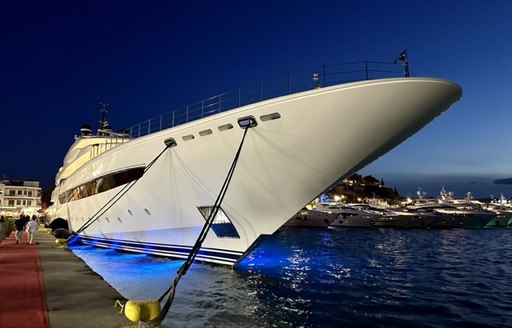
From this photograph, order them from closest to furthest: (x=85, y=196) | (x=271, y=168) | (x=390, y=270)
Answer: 1. (x=271, y=168)
2. (x=390, y=270)
3. (x=85, y=196)

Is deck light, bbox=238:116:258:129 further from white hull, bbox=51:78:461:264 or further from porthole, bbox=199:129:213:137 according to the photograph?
porthole, bbox=199:129:213:137

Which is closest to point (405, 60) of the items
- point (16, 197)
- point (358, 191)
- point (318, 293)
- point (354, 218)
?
point (318, 293)

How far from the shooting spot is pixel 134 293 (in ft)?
31.3

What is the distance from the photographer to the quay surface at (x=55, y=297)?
17.7ft

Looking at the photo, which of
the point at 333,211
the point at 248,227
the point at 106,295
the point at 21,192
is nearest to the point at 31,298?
the point at 106,295

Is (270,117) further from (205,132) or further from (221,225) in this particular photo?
(221,225)

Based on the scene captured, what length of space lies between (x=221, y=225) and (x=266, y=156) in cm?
293

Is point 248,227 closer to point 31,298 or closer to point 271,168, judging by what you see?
point 271,168

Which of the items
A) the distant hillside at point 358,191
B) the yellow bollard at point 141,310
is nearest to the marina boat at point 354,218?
the distant hillside at point 358,191

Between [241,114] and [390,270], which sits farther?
[390,270]

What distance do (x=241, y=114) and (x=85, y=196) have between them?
456 inches

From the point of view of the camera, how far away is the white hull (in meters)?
8.70

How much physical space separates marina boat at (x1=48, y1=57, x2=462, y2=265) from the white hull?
0.03 meters

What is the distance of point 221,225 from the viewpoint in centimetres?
1171
